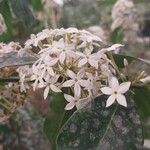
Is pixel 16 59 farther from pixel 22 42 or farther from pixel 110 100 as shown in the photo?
A: pixel 22 42

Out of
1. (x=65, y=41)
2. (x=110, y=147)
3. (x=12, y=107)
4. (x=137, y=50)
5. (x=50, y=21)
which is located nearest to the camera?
(x=110, y=147)

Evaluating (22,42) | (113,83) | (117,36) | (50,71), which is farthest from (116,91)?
(22,42)

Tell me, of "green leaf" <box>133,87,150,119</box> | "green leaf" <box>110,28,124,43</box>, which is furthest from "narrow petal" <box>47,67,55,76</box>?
"green leaf" <box>110,28,124,43</box>

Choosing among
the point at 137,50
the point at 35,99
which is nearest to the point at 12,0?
the point at 35,99

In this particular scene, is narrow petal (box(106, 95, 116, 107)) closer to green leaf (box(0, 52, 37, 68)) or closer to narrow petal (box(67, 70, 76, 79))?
narrow petal (box(67, 70, 76, 79))

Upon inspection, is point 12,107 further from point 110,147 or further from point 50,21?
point 50,21
